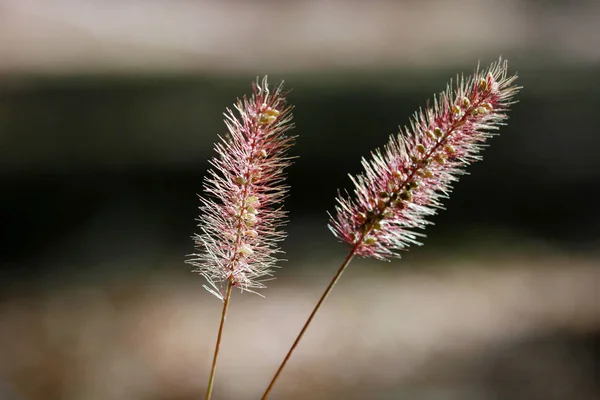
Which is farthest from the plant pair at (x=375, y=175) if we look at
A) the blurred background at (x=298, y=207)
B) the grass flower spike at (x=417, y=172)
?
the blurred background at (x=298, y=207)

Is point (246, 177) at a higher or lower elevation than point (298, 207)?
lower

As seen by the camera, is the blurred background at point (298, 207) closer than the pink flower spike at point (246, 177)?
No

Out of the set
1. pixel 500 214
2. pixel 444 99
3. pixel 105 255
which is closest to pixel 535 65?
pixel 500 214

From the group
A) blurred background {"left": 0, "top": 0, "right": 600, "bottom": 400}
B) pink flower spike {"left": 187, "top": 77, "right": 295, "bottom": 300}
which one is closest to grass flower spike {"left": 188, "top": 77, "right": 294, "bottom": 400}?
pink flower spike {"left": 187, "top": 77, "right": 295, "bottom": 300}

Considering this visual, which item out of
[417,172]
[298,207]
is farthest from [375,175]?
[298,207]

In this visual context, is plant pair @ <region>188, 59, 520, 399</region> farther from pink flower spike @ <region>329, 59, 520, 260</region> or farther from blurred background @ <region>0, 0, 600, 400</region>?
blurred background @ <region>0, 0, 600, 400</region>

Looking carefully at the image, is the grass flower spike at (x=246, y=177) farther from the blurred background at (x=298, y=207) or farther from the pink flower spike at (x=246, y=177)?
the blurred background at (x=298, y=207)

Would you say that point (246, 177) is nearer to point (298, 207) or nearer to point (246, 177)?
point (246, 177)
